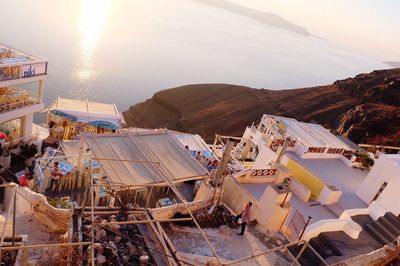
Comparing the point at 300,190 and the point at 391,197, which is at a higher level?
the point at 391,197

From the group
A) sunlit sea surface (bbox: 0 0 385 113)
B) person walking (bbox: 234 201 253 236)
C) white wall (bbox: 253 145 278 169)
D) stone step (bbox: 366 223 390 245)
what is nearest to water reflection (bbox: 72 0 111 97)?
sunlit sea surface (bbox: 0 0 385 113)

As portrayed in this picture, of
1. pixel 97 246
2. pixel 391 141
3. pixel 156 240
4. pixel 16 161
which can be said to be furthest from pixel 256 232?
pixel 391 141

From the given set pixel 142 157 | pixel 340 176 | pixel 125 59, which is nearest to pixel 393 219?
pixel 340 176

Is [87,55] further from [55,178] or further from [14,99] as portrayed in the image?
[55,178]

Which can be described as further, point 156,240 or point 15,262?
point 156,240

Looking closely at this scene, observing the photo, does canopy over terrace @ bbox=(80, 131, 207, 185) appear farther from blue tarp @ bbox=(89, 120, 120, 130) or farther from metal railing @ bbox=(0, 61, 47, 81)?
metal railing @ bbox=(0, 61, 47, 81)

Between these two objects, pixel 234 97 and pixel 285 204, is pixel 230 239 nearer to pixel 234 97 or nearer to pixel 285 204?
pixel 285 204
